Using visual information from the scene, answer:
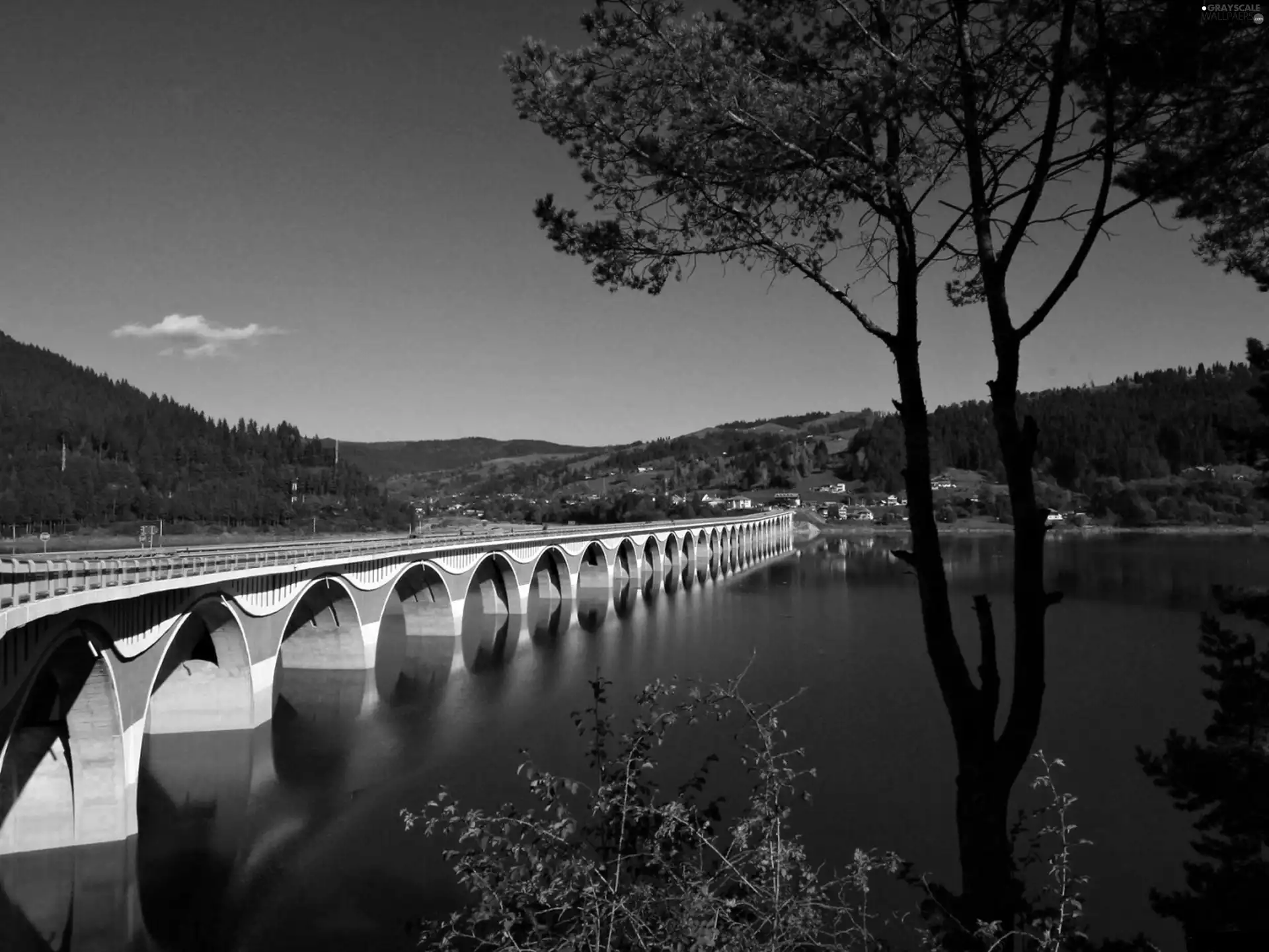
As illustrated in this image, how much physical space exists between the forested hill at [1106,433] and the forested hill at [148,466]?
238ft

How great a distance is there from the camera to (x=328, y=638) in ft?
92.0

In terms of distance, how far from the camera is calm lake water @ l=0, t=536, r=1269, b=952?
12.2 m

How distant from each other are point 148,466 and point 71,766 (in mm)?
81052

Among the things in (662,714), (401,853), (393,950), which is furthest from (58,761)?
(662,714)

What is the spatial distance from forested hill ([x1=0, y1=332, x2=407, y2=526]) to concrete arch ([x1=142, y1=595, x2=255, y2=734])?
1941 inches

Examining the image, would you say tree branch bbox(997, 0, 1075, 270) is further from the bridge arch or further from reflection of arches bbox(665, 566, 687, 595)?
the bridge arch

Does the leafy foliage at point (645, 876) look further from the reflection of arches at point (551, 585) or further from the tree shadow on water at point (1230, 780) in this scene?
the reflection of arches at point (551, 585)

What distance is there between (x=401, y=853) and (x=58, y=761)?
5.67 meters

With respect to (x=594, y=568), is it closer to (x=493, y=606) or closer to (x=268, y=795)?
(x=493, y=606)

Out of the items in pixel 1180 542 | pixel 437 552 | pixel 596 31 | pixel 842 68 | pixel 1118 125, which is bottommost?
pixel 1180 542

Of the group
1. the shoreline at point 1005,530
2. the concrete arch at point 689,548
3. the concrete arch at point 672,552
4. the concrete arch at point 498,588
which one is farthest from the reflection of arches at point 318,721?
the shoreline at point 1005,530

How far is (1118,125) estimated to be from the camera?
473cm

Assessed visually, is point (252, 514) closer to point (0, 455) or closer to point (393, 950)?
point (0, 455)

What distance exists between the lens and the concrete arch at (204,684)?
1983cm
